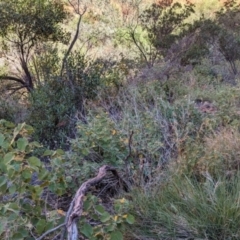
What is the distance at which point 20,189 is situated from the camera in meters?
1.80

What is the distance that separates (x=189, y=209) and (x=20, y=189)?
995 millimetres

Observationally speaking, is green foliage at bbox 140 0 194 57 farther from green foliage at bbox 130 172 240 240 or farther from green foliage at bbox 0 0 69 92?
green foliage at bbox 130 172 240 240

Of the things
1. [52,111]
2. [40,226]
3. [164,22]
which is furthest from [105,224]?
[164,22]

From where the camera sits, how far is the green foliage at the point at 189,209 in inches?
→ 82.4

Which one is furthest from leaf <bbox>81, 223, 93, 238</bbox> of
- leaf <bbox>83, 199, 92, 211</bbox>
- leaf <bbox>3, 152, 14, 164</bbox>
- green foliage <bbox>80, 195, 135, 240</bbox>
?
leaf <bbox>3, 152, 14, 164</bbox>

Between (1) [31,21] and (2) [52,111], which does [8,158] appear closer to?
(2) [52,111]

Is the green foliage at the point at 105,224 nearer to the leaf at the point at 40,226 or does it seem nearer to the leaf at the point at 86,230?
the leaf at the point at 86,230

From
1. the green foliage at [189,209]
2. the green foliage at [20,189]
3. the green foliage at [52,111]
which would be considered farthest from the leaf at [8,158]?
the green foliage at [52,111]

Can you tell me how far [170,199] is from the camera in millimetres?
2334

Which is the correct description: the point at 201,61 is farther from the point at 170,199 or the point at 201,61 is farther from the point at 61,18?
the point at 170,199

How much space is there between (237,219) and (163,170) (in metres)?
0.82

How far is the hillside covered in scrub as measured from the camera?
1.91 meters

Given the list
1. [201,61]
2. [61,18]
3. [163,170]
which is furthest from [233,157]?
[201,61]

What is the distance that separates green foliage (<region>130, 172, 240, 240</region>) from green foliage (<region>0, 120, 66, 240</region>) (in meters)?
0.62
